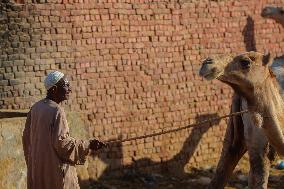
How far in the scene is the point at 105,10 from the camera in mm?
8586

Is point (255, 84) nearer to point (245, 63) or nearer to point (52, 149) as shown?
point (245, 63)

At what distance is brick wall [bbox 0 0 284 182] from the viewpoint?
26.5ft

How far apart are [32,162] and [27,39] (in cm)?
381

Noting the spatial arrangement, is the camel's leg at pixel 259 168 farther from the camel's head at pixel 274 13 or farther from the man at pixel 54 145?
the camel's head at pixel 274 13

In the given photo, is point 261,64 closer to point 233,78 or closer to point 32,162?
point 233,78

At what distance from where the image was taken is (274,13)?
9711 mm

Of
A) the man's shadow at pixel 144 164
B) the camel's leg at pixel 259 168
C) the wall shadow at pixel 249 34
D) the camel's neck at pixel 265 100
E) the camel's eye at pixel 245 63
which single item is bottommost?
the man's shadow at pixel 144 164

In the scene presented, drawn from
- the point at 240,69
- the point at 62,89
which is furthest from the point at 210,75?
the point at 62,89

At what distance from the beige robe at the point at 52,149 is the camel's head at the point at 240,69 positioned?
126 centimetres

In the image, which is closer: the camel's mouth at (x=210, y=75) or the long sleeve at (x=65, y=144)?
the long sleeve at (x=65, y=144)

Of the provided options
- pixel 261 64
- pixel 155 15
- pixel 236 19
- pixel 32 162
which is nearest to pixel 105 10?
pixel 155 15

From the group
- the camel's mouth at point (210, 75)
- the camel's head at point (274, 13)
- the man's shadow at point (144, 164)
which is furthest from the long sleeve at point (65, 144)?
the camel's head at point (274, 13)

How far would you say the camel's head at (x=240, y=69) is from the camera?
4832 millimetres

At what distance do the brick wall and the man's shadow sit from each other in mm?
17
